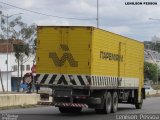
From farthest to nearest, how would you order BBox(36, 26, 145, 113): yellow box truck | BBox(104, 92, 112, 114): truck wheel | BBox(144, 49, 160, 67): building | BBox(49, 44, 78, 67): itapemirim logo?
1. BBox(144, 49, 160, 67): building
2. BBox(104, 92, 112, 114): truck wheel
3. BBox(49, 44, 78, 67): itapemirim logo
4. BBox(36, 26, 145, 113): yellow box truck

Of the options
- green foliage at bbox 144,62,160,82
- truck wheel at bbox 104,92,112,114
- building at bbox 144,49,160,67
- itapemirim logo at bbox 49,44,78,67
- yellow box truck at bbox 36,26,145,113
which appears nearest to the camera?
yellow box truck at bbox 36,26,145,113

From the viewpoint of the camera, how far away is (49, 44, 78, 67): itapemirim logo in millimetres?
21516

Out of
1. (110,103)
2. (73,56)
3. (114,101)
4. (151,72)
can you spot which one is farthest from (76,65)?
(151,72)

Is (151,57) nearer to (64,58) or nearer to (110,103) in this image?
(110,103)

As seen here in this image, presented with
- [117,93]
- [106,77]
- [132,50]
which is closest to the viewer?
[106,77]

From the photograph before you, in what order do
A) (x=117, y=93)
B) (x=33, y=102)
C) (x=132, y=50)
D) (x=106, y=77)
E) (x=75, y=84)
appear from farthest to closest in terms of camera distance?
(x=33, y=102) < (x=132, y=50) < (x=117, y=93) < (x=106, y=77) < (x=75, y=84)

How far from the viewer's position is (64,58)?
71.0 ft

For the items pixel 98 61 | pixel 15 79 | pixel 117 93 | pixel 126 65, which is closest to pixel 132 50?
pixel 126 65

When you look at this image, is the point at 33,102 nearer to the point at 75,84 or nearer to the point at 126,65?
the point at 126,65

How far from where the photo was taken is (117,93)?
25.0 metres

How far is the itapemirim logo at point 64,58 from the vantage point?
21516 millimetres

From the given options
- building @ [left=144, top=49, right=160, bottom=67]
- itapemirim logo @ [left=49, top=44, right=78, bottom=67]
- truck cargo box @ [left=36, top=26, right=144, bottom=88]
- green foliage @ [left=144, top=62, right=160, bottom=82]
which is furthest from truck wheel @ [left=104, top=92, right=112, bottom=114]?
building @ [left=144, top=49, right=160, bottom=67]

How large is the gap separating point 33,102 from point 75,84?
9.63 meters

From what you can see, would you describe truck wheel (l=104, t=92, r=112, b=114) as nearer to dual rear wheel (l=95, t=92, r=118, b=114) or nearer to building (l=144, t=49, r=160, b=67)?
dual rear wheel (l=95, t=92, r=118, b=114)
